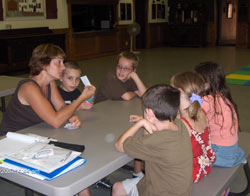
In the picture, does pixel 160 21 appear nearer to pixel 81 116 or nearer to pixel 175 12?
pixel 175 12

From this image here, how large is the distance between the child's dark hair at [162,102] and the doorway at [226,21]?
14158 millimetres

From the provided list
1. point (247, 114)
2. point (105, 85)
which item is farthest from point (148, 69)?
point (105, 85)

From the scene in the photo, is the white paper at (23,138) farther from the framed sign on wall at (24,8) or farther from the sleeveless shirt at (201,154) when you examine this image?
the framed sign on wall at (24,8)

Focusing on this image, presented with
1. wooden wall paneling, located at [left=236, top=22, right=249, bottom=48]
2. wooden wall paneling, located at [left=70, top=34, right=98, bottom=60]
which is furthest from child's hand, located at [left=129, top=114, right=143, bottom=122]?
wooden wall paneling, located at [left=236, top=22, right=249, bottom=48]

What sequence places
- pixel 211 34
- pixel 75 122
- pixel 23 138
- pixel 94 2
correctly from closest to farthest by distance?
1. pixel 23 138
2. pixel 75 122
3. pixel 94 2
4. pixel 211 34

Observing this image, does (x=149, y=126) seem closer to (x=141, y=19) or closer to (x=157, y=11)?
(x=141, y=19)

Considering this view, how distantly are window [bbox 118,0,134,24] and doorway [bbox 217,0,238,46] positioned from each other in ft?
14.2

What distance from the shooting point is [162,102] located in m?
1.55

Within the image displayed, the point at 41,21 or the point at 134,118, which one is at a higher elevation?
the point at 41,21

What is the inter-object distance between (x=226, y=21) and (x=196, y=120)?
14.6 metres

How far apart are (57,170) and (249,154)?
1.50m

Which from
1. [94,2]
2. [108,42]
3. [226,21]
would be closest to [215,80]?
[94,2]

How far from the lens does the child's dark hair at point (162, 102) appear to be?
5.09ft

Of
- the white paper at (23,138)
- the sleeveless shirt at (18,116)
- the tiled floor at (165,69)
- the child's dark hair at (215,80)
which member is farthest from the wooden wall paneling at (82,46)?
the white paper at (23,138)
